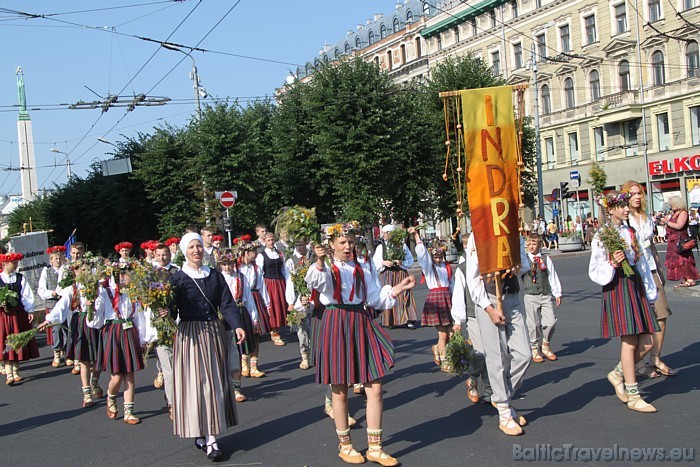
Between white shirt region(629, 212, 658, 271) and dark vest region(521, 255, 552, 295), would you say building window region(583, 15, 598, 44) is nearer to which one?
dark vest region(521, 255, 552, 295)

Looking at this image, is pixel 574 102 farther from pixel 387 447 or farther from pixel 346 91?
pixel 387 447

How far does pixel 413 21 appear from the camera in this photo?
6525cm

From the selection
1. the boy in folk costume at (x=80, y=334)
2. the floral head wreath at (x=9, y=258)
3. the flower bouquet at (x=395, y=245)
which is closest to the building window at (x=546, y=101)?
the flower bouquet at (x=395, y=245)

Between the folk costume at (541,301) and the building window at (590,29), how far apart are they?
1548 inches

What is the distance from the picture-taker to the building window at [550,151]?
50031 mm

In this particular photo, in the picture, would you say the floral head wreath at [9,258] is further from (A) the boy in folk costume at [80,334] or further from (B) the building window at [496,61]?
(B) the building window at [496,61]

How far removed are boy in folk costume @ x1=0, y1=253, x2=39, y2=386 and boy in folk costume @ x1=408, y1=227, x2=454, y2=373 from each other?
21.0 ft

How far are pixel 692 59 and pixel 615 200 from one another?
120ft

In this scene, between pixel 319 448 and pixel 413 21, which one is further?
pixel 413 21

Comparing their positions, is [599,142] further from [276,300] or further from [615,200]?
[615,200]

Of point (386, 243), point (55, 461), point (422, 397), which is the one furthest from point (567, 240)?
point (55, 461)

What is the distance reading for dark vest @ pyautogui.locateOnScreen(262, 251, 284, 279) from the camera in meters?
12.5

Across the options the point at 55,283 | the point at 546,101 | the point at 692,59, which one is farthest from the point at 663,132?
the point at 55,283

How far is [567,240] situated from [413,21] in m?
35.8
